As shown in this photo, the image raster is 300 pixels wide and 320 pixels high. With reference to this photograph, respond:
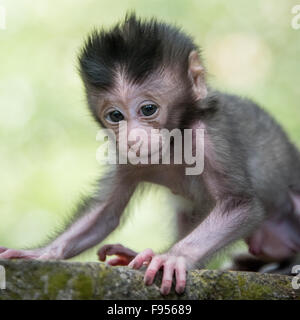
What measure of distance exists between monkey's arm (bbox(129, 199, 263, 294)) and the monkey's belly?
2.80ft

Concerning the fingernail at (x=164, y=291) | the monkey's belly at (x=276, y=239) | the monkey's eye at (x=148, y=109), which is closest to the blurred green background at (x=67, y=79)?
the monkey's belly at (x=276, y=239)

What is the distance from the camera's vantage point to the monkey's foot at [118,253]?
4.96 metres

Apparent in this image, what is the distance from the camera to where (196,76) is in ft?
16.9

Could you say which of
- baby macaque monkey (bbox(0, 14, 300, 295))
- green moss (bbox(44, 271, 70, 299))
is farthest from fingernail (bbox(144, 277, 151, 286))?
baby macaque monkey (bbox(0, 14, 300, 295))

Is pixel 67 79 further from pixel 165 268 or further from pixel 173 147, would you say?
pixel 165 268

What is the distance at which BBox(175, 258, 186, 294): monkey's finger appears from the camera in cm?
359

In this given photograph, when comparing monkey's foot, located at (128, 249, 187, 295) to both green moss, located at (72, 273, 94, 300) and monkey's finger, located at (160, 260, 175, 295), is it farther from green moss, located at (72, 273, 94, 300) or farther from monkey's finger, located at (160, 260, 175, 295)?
green moss, located at (72, 273, 94, 300)

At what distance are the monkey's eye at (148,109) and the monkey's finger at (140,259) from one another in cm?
119

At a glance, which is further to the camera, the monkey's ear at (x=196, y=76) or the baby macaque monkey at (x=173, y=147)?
the monkey's ear at (x=196, y=76)

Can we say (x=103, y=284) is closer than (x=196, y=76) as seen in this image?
Yes

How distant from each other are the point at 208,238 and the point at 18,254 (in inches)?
49.3

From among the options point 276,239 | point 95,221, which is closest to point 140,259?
point 95,221

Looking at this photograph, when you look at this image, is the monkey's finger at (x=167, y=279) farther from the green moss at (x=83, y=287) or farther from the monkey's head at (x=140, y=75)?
the monkey's head at (x=140, y=75)
